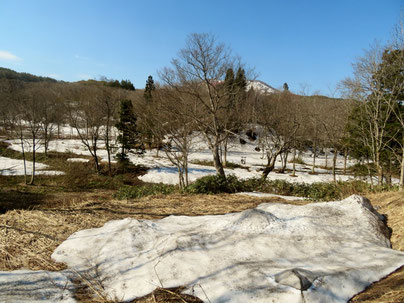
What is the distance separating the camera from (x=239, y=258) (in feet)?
8.13

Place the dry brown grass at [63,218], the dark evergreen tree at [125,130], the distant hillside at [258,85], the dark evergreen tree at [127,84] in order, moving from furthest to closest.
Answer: the dark evergreen tree at [127,84], the dark evergreen tree at [125,130], the distant hillside at [258,85], the dry brown grass at [63,218]

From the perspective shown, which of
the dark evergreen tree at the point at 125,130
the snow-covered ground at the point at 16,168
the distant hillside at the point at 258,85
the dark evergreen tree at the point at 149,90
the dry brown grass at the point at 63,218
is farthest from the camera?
the dark evergreen tree at the point at 149,90

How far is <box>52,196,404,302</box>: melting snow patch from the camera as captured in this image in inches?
79.1

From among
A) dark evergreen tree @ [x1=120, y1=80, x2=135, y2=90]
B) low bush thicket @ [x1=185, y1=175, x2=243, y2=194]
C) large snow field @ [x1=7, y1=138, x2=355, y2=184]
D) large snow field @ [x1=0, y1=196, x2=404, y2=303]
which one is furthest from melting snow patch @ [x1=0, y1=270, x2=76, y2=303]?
dark evergreen tree @ [x1=120, y1=80, x2=135, y2=90]

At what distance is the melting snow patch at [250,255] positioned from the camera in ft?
6.59

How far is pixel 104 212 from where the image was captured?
14.7 feet

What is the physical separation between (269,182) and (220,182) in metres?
2.80

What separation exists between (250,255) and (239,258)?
139mm

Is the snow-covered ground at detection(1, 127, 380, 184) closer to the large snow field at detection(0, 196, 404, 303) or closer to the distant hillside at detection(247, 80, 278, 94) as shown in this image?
the distant hillside at detection(247, 80, 278, 94)

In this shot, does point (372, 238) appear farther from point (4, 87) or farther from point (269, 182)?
point (4, 87)

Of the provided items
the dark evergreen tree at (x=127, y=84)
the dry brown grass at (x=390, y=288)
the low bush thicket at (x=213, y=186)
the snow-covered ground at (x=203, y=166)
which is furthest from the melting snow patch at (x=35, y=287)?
the dark evergreen tree at (x=127, y=84)

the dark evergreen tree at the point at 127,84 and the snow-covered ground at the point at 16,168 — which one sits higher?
the dark evergreen tree at the point at 127,84

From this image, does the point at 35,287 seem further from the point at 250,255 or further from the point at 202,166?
the point at 202,166

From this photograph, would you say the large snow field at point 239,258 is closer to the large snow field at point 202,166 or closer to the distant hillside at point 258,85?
the distant hillside at point 258,85
